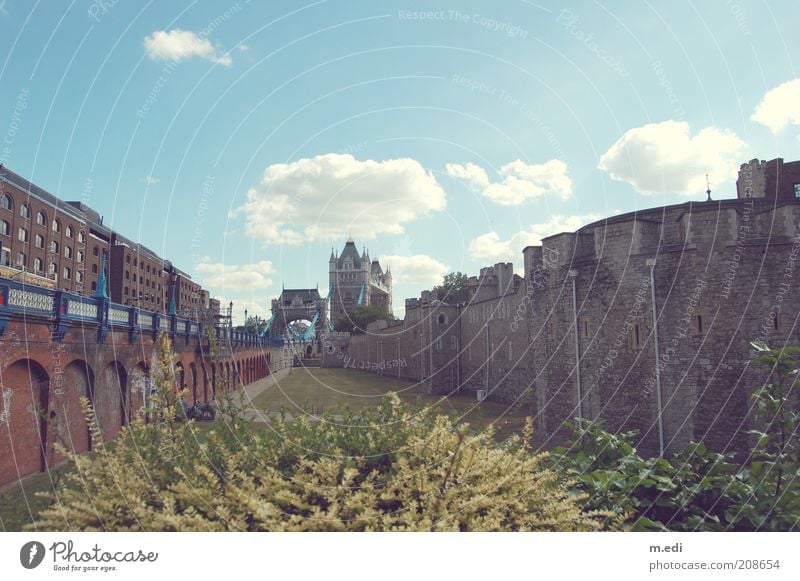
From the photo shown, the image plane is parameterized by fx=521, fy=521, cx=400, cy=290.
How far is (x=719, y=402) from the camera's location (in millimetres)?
17047

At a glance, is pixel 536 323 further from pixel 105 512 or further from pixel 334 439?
pixel 105 512

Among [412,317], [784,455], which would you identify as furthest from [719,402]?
[412,317]

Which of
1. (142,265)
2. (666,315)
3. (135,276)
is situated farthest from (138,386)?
(142,265)

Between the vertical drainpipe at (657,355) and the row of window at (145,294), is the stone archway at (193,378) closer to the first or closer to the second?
the vertical drainpipe at (657,355)

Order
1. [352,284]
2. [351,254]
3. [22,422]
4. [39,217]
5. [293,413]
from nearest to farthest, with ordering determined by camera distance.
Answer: [293,413] < [22,422] < [39,217] < [352,284] < [351,254]

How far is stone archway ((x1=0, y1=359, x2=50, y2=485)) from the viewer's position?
13.2 m

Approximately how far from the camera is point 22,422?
1408 centimetres

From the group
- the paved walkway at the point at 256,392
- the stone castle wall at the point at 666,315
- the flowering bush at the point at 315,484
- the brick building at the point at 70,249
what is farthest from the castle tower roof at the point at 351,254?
the flowering bush at the point at 315,484

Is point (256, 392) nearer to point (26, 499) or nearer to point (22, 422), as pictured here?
point (22, 422)

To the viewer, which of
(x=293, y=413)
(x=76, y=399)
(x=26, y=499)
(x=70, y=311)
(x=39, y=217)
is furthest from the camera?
(x=39, y=217)

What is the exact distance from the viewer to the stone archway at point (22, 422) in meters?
13.2

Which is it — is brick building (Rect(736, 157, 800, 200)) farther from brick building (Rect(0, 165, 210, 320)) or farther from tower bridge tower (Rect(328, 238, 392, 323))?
tower bridge tower (Rect(328, 238, 392, 323))

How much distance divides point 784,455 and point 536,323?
1898 cm

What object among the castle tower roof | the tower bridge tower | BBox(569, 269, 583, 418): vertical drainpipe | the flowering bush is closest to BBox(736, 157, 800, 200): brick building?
BBox(569, 269, 583, 418): vertical drainpipe
